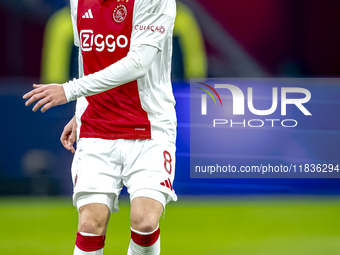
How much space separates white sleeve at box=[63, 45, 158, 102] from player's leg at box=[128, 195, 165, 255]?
51cm

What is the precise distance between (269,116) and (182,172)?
3.07 feet

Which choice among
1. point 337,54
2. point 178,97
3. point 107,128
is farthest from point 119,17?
point 337,54

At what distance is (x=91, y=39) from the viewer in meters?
2.10

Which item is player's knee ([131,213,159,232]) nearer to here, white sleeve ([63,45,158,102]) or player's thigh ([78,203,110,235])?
player's thigh ([78,203,110,235])

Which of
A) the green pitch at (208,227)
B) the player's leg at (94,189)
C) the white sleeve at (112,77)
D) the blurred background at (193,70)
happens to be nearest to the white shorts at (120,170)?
the player's leg at (94,189)

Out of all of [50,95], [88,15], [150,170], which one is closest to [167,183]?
[150,170]

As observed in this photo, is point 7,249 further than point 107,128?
Yes

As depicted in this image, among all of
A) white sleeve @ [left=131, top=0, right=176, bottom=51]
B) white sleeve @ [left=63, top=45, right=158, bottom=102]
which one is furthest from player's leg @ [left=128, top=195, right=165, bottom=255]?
white sleeve @ [left=131, top=0, right=176, bottom=51]

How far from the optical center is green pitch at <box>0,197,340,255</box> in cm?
331

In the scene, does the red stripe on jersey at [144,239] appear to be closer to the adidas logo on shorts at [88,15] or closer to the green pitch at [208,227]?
the adidas logo on shorts at [88,15]

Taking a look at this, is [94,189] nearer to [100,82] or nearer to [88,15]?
[100,82]

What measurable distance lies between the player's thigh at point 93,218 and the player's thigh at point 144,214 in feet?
0.43

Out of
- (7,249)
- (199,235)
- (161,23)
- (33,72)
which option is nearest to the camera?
(161,23)

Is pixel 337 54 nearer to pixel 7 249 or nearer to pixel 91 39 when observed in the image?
pixel 91 39
